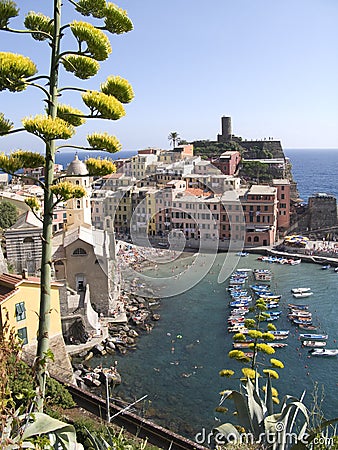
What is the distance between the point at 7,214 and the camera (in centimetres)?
1978

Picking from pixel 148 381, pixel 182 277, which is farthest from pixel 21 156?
pixel 182 277

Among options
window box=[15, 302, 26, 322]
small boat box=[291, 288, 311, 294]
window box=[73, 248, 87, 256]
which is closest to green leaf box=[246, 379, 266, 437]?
window box=[15, 302, 26, 322]

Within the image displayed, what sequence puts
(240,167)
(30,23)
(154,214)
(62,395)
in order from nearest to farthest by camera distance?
(30,23) < (62,395) < (154,214) < (240,167)

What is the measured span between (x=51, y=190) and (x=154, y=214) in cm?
2591

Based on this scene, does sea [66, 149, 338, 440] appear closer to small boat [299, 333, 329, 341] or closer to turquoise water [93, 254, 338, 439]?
turquoise water [93, 254, 338, 439]

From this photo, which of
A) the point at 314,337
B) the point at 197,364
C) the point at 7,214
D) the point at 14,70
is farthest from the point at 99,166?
the point at 7,214

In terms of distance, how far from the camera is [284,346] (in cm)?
1378

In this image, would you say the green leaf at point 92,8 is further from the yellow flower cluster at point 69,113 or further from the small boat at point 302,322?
the small boat at point 302,322

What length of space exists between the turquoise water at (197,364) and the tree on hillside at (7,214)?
24.3 ft

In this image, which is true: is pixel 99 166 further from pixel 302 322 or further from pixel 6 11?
pixel 302 322

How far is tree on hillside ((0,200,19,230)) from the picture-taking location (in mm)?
19531

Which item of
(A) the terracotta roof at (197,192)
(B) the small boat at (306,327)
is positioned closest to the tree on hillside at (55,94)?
(B) the small boat at (306,327)

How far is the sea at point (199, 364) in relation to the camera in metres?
10.2

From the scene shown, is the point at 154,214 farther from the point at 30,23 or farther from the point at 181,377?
the point at 30,23
